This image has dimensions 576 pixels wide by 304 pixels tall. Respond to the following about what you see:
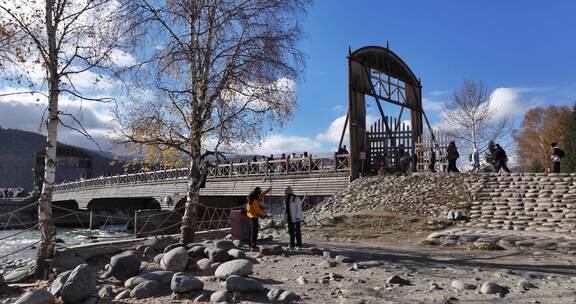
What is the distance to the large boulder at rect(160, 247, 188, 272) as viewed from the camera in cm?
920

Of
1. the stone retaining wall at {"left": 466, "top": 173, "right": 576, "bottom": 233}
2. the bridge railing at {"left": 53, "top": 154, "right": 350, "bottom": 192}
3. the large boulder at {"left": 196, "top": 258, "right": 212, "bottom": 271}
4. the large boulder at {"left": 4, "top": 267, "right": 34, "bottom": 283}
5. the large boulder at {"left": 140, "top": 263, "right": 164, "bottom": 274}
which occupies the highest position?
the bridge railing at {"left": 53, "top": 154, "right": 350, "bottom": 192}

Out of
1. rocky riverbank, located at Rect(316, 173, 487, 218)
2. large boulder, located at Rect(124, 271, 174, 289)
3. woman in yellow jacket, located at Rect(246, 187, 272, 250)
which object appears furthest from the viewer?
rocky riverbank, located at Rect(316, 173, 487, 218)

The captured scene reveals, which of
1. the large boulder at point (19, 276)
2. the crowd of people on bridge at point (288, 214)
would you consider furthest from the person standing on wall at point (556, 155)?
the large boulder at point (19, 276)

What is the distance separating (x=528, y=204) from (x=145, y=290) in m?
14.1

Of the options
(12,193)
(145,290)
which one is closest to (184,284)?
(145,290)

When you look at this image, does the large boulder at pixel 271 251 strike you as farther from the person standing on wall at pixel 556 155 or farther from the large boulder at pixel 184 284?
the person standing on wall at pixel 556 155

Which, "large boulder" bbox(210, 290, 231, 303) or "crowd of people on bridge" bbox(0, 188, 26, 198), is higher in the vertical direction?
"large boulder" bbox(210, 290, 231, 303)

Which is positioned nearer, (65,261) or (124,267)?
(124,267)

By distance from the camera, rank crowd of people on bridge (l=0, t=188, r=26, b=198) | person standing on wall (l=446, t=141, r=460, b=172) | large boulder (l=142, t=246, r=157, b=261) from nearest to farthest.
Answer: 1. large boulder (l=142, t=246, r=157, b=261)
2. person standing on wall (l=446, t=141, r=460, b=172)
3. crowd of people on bridge (l=0, t=188, r=26, b=198)

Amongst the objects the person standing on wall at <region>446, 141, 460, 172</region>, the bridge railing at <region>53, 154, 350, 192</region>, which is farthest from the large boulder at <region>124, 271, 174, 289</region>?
the person standing on wall at <region>446, 141, 460, 172</region>

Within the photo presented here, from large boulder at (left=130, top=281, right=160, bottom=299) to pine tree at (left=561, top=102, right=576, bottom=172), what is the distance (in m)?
33.5

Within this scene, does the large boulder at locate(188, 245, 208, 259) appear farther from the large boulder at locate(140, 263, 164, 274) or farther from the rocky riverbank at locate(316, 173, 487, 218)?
the rocky riverbank at locate(316, 173, 487, 218)

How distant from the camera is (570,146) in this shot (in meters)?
33.5

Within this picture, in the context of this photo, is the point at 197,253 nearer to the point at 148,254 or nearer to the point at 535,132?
the point at 148,254
